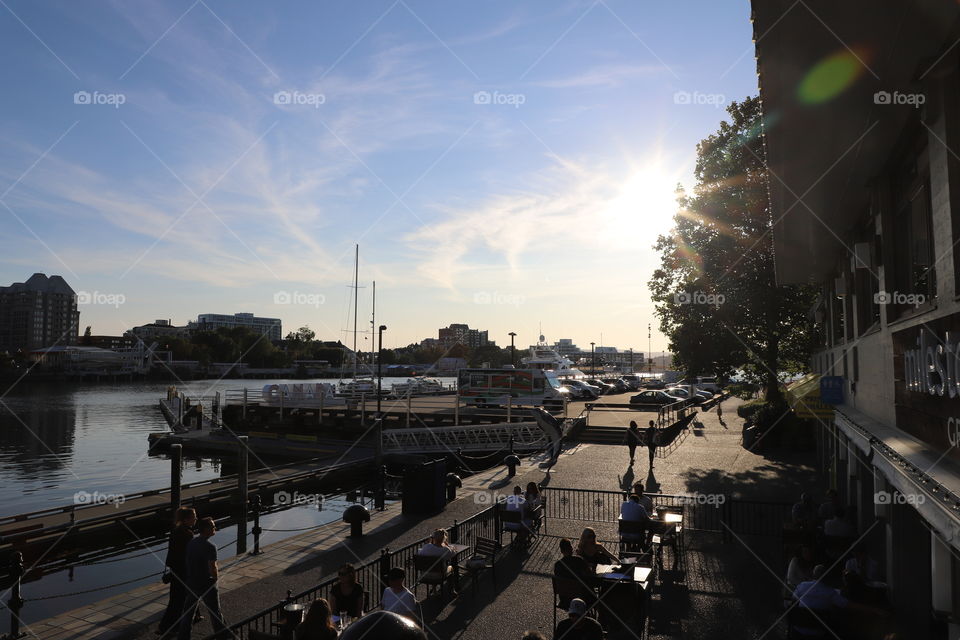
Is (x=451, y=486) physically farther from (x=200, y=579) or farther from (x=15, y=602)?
(x=15, y=602)

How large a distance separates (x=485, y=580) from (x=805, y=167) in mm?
8870

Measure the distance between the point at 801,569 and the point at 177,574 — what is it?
9.37 meters

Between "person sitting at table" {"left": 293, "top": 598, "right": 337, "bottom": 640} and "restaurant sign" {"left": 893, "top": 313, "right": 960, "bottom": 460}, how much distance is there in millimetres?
6172

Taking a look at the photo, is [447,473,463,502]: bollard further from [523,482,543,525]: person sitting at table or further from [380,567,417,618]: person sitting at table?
[380,567,417,618]: person sitting at table

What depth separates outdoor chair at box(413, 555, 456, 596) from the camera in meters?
9.93

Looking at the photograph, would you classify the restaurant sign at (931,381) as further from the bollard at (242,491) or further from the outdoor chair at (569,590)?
the bollard at (242,491)

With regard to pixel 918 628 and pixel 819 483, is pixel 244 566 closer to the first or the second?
pixel 918 628

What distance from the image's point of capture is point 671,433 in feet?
105

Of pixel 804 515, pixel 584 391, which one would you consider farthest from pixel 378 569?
pixel 584 391

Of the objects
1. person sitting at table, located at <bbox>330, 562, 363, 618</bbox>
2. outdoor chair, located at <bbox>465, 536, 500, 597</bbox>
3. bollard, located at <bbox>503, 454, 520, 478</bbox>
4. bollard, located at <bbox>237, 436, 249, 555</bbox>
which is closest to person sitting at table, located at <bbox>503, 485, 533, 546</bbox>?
outdoor chair, located at <bbox>465, 536, 500, 597</bbox>

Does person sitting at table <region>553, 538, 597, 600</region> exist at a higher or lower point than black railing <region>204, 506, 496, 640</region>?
higher

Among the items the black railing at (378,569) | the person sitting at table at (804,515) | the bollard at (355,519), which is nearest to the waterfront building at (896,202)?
the person sitting at table at (804,515)

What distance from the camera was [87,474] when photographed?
33.6m

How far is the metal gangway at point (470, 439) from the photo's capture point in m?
30.8
